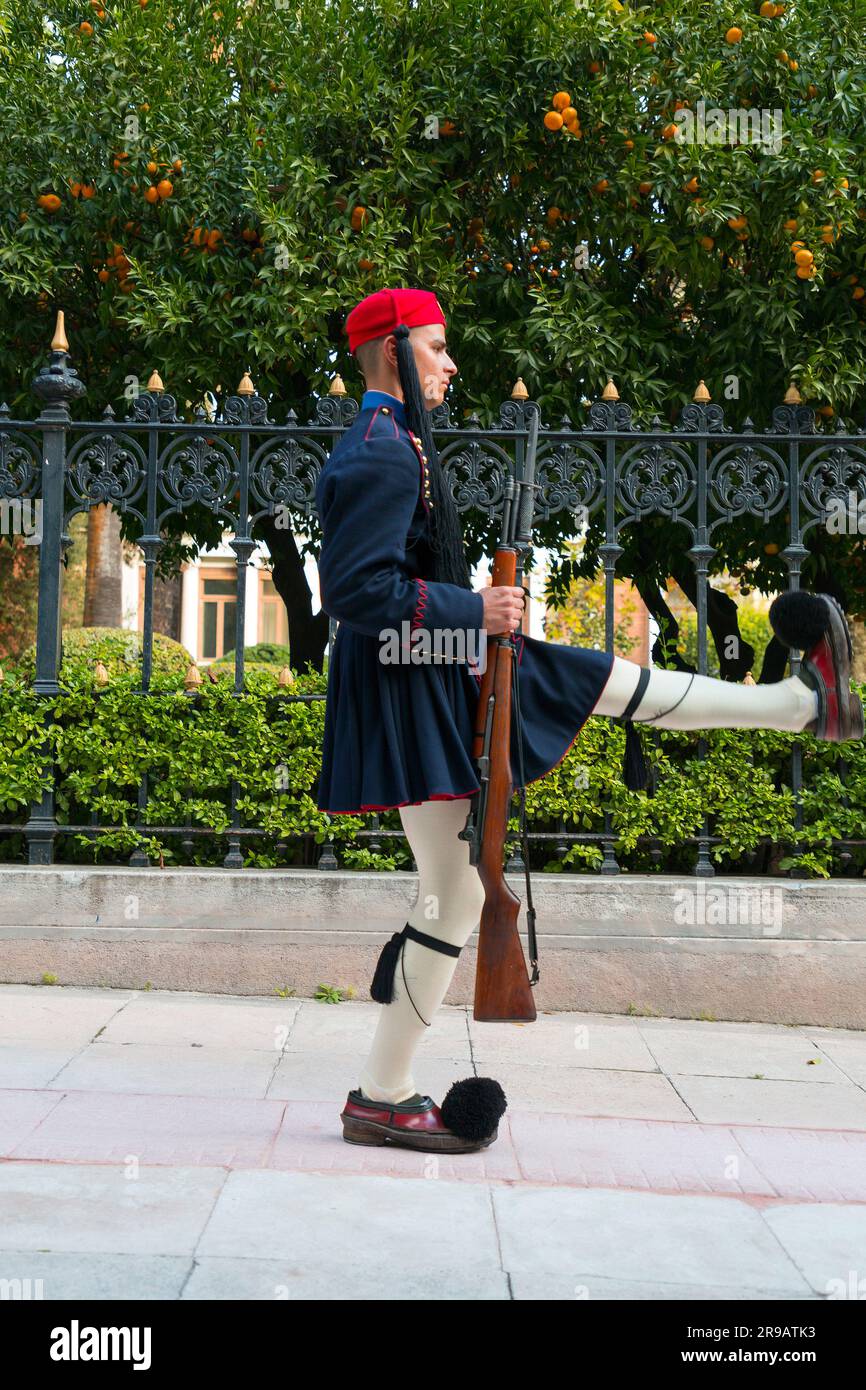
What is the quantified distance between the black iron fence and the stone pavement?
102 cm

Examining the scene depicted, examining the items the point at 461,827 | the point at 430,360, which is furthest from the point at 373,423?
the point at 461,827

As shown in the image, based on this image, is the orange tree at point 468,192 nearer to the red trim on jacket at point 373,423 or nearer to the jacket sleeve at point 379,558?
the red trim on jacket at point 373,423

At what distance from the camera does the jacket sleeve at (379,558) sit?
324cm

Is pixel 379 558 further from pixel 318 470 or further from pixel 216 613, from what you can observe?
pixel 216 613

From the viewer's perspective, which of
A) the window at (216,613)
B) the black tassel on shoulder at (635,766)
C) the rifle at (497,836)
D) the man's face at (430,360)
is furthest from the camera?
the window at (216,613)

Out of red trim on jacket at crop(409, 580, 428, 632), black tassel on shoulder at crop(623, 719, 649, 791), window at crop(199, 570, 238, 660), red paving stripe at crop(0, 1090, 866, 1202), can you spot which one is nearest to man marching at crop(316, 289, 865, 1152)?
red trim on jacket at crop(409, 580, 428, 632)

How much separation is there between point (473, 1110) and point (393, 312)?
2.29m

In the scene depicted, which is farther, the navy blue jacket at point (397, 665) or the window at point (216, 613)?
the window at point (216, 613)

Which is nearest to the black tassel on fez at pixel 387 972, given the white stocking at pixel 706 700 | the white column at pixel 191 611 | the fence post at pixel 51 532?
the white stocking at pixel 706 700

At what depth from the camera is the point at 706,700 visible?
3.46 meters

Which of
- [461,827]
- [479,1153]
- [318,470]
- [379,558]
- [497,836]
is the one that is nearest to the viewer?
[379,558]

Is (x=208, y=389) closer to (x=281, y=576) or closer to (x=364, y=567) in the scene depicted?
(x=281, y=576)

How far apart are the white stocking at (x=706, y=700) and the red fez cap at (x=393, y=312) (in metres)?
1.14

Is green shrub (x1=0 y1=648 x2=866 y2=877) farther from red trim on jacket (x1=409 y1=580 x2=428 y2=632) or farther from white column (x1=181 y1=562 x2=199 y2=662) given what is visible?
white column (x1=181 y1=562 x2=199 y2=662)
